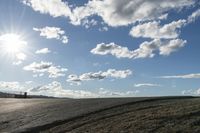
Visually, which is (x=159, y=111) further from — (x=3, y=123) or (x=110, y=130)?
(x=3, y=123)

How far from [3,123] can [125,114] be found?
9353 millimetres

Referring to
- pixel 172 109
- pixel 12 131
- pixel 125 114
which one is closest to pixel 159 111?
pixel 172 109

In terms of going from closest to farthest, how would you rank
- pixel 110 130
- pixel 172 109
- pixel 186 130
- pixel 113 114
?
pixel 186 130 < pixel 110 130 < pixel 172 109 < pixel 113 114

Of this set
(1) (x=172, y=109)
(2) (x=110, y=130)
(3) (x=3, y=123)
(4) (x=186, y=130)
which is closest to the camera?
(4) (x=186, y=130)

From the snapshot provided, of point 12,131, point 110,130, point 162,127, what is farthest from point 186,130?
point 12,131

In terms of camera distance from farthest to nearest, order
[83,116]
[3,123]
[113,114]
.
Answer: [3,123]
[83,116]
[113,114]

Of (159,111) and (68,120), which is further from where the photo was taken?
(68,120)

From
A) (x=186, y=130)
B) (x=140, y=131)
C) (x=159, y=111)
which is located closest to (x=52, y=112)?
(x=159, y=111)

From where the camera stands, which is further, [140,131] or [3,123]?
[3,123]

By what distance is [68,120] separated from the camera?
2248cm

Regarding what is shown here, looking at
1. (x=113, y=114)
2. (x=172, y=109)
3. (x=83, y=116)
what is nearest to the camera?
(x=172, y=109)

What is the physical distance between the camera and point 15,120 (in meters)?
26.4

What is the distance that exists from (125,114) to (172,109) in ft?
8.27

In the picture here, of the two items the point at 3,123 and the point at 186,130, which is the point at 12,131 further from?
the point at 186,130
